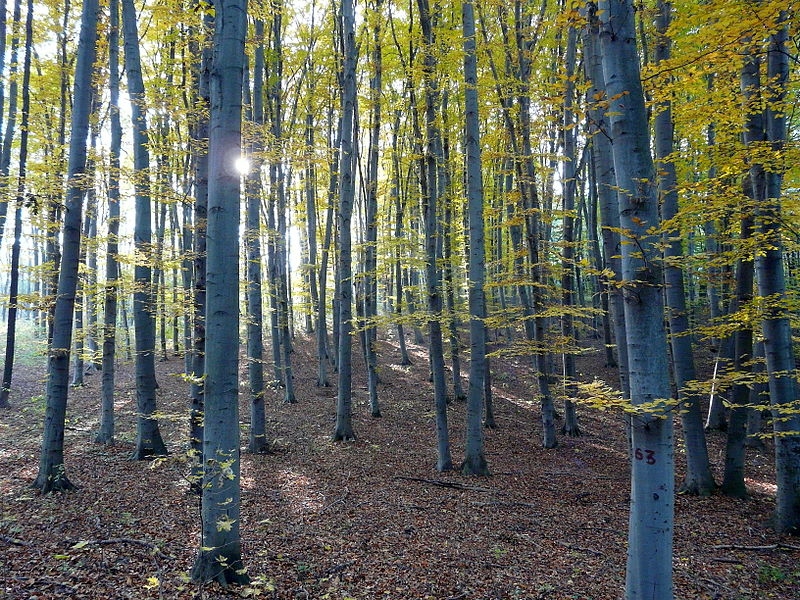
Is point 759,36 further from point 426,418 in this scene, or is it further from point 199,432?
point 426,418

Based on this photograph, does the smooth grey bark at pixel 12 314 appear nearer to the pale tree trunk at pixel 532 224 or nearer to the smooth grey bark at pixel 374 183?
the smooth grey bark at pixel 374 183

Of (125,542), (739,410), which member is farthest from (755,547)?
(125,542)

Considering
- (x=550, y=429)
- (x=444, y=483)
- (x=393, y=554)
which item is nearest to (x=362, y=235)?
(x=550, y=429)

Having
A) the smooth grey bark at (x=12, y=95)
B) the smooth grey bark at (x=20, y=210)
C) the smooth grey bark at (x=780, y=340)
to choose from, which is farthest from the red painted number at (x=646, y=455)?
the smooth grey bark at (x=12, y=95)

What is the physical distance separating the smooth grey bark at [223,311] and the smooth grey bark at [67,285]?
3726mm

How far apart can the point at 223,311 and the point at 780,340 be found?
7200 millimetres

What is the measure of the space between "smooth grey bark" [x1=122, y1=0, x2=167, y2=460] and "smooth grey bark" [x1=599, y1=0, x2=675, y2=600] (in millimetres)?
6695

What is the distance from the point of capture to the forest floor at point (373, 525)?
14.9 feet

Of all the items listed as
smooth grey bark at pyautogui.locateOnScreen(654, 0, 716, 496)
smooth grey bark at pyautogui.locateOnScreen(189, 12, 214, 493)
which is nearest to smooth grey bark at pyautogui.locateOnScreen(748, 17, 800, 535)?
smooth grey bark at pyautogui.locateOnScreen(654, 0, 716, 496)

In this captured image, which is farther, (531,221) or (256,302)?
(531,221)

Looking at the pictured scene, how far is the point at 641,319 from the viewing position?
3293 millimetres

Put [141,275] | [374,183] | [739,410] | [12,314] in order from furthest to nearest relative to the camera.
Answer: [374,183] → [12,314] → [141,275] → [739,410]

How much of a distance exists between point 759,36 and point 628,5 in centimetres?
199

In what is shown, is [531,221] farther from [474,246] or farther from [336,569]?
[336,569]
